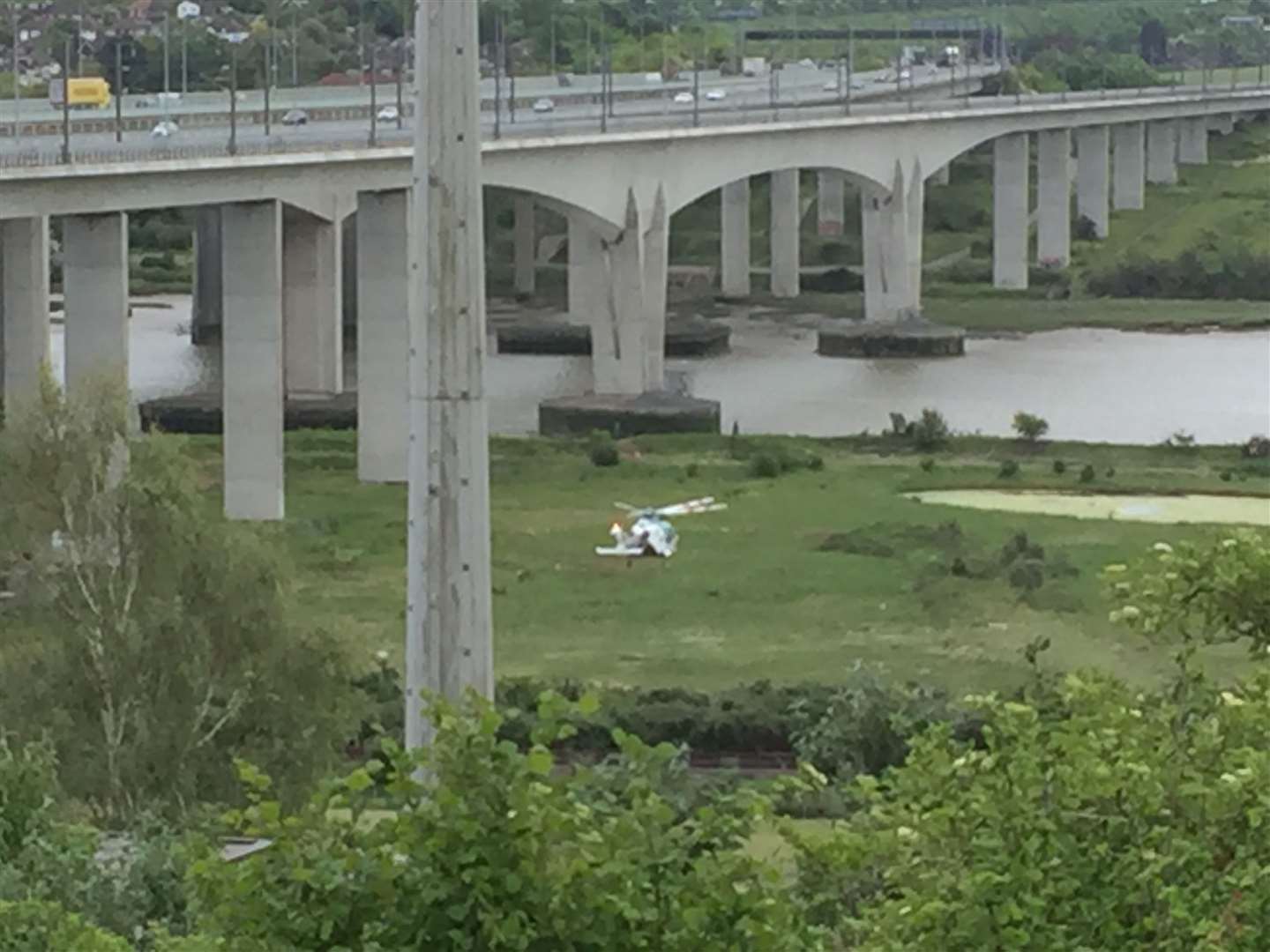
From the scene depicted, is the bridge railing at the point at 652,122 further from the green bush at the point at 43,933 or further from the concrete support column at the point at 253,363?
the green bush at the point at 43,933

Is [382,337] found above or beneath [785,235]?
beneath

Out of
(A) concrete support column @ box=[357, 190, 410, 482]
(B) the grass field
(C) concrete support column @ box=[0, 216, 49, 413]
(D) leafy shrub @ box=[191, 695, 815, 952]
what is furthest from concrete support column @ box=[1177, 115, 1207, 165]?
(D) leafy shrub @ box=[191, 695, 815, 952]

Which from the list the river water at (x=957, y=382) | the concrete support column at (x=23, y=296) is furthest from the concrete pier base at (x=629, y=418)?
the concrete support column at (x=23, y=296)

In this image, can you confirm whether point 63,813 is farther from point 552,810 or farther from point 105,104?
point 105,104

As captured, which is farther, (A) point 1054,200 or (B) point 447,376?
(A) point 1054,200

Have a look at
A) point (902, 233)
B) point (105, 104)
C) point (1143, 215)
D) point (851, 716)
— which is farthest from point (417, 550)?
point (1143, 215)

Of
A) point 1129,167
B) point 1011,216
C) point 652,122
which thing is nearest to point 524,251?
point 1011,216

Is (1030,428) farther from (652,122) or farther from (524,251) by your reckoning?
(524,251)
